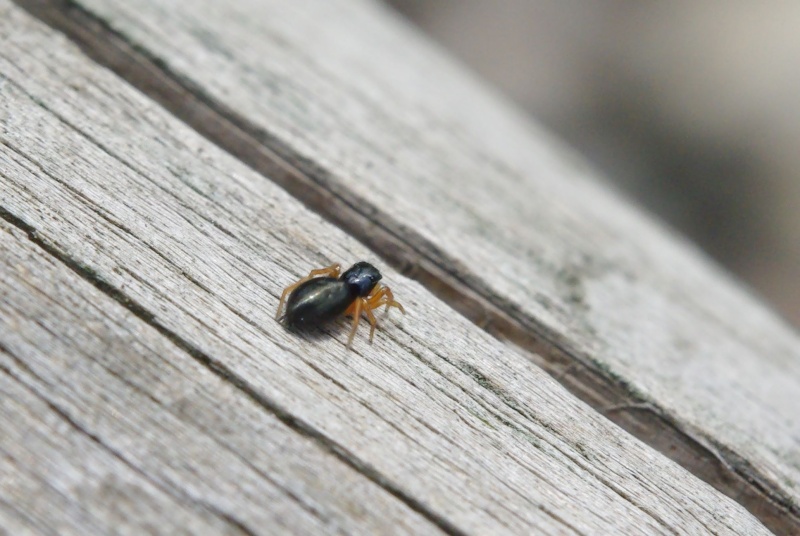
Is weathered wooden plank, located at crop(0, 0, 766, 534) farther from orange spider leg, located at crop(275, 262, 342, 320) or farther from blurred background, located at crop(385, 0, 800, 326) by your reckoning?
blurred background, located at crop(385, 0, 800, 326)

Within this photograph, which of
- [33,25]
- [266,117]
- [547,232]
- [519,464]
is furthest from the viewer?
[547,232]

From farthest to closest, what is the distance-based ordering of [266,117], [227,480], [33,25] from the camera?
1. [266,117]
2. [33,25]
3. [227,480]

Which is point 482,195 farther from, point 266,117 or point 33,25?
point 33,25

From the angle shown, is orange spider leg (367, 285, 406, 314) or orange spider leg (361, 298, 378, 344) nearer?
orange spider leg (361, 298, 378, 344)

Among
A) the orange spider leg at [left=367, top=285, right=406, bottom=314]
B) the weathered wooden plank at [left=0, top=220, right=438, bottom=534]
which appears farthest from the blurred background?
the weathered wooden plank at [left=0, top=220, right=438, bottom=534]

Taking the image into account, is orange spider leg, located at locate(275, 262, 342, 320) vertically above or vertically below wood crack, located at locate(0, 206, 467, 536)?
above

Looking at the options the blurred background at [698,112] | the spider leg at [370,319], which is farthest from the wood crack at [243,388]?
the blurred background at [698,112]

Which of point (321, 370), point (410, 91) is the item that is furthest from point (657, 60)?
point (321, 370)

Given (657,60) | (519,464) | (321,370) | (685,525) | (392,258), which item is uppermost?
(657,60)
